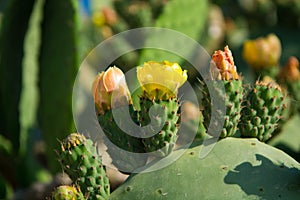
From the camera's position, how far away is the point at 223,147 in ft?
4.91

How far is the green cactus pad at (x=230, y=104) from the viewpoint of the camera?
1.52 meters

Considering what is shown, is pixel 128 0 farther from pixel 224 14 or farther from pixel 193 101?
pixel 193 101

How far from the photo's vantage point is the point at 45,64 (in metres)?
2.49

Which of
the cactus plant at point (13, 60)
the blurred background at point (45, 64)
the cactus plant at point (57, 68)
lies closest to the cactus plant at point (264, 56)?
the blurred background at point (45, 64)

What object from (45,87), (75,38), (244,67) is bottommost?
(244,67)

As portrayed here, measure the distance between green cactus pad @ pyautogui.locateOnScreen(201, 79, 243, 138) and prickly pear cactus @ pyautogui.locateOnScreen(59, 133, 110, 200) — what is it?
0.29 m

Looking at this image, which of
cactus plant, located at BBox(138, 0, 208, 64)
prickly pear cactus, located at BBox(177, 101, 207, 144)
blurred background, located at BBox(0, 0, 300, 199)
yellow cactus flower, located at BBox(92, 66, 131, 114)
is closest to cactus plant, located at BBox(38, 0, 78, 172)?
blurred background, located at BBox(0, 0, 300, 199)

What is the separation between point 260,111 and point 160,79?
0.28 meters

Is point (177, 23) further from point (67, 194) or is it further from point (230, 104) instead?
point (67, 194)

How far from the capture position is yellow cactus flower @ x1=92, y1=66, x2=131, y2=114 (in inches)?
59.5

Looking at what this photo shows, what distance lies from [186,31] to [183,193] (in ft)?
4.46

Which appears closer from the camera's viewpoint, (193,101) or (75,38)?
(193,101)

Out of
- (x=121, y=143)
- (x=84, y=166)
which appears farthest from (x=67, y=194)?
(x=121, y=143)

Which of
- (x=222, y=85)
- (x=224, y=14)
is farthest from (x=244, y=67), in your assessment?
(x=222, y=85)
